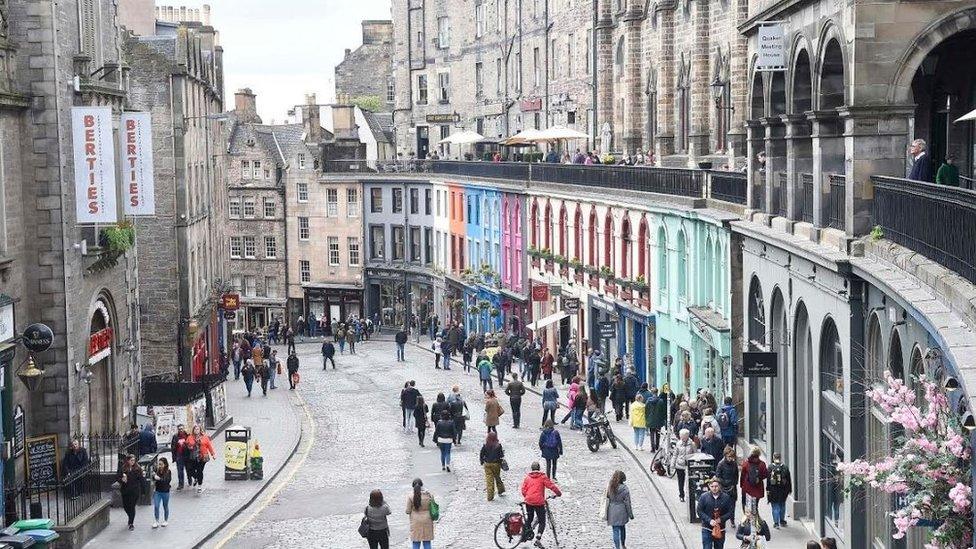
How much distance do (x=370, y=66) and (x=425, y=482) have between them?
83.6 metres

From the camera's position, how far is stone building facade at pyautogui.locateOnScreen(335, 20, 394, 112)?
114 meters

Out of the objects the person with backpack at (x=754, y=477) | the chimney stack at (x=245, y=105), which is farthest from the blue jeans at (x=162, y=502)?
the chimney stack at (x=245, y=105)

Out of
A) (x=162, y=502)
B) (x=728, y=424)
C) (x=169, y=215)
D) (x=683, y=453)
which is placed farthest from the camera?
(x=169, y=215)

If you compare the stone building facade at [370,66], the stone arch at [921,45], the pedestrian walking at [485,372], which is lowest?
the pedestrian walking at [485,372]

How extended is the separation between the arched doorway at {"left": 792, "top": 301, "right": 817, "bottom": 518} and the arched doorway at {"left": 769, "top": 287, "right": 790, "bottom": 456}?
669 mm

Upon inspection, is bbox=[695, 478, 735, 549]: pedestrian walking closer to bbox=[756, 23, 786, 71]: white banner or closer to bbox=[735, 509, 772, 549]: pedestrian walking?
bbox=[735, 509, 772, 549]: pedestrian walking

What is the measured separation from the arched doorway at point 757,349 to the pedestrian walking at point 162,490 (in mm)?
11153

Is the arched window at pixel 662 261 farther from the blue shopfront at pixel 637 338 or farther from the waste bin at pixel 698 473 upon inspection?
the waste bin at pixel 698 473

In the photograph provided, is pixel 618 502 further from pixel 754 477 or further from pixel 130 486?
pixel 130 486

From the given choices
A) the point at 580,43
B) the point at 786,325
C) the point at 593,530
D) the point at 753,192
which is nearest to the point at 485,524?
the point at 593,530

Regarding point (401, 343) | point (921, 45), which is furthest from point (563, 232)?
point (921, 45)

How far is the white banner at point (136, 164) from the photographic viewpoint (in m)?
34.1

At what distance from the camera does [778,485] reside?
2586 centimetres

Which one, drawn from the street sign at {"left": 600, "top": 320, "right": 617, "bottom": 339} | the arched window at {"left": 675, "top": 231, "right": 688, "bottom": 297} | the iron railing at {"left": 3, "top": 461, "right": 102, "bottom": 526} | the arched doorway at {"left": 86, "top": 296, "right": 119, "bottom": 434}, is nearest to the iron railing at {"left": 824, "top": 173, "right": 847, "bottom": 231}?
the iron railing at {"left": 3, "top": 461, "right": 102, "bottom": 526}
